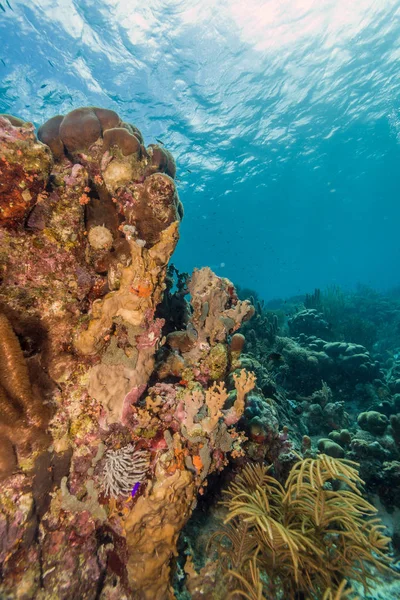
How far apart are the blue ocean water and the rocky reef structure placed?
14.4 m

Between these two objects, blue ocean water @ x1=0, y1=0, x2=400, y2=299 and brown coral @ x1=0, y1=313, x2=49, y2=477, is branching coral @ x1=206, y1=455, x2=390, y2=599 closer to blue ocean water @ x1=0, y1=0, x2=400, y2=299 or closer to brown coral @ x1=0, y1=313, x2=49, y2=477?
brown coral @ x1=0, y1=313, x2=49, y2=477

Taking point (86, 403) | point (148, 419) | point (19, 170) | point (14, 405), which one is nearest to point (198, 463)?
point (148, 419)

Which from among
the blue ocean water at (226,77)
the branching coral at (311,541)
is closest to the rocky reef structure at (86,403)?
the branching coral at (311,541)

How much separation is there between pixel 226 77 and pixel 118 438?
857 inches

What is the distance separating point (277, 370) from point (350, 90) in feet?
Answer: 79.8

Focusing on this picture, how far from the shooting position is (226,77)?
17734 mm

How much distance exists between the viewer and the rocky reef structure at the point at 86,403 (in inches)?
96.3

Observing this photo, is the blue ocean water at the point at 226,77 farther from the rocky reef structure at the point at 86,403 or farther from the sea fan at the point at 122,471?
the sea fan at the point at 122,471

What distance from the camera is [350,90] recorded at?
21.5m

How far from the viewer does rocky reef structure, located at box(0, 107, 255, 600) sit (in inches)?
96.3

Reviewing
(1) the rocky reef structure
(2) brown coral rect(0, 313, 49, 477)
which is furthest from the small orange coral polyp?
(2) brown coral rect(0, 313, 49, 477)

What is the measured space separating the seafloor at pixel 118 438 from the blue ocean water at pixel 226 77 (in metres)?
13.6

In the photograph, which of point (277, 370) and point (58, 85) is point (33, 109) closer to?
point (58, 85)

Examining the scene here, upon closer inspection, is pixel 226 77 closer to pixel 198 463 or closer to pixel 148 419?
pixel 148 419
